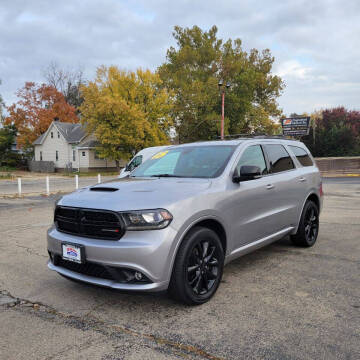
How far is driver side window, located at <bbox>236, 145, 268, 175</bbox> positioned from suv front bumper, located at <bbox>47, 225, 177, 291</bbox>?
167 cm

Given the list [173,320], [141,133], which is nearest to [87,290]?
[173,320]

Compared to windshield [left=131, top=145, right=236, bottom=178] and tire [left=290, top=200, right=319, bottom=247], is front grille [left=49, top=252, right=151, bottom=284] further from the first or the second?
tire [left=290, top=200, right=319, bottom=247]

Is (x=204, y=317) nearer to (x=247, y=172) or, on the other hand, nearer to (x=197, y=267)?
(x=197, y=267)

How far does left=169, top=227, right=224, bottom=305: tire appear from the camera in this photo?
11.3ft

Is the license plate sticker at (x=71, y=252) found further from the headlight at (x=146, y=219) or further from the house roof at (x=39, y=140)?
the house roof at (x=39, y=140)

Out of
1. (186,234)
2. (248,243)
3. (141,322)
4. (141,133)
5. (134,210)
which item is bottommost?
(141,322)

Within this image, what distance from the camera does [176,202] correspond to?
346 centimetres

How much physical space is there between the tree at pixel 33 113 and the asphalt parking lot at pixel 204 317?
4961 centimetres

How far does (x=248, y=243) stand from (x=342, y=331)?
1.52 m

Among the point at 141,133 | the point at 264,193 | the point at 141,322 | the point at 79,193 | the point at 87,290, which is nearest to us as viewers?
the point at 141,322

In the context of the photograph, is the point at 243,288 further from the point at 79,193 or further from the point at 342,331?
the point at 79,193

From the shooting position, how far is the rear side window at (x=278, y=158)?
522 cm

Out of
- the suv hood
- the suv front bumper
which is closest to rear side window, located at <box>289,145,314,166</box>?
the suv hood

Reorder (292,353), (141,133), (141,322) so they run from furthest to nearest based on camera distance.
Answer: (141,133) < (141,322) < (292,353)
